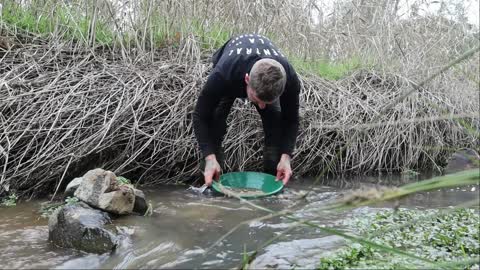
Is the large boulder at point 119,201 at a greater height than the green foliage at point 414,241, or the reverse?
the large boulder at point 119,201

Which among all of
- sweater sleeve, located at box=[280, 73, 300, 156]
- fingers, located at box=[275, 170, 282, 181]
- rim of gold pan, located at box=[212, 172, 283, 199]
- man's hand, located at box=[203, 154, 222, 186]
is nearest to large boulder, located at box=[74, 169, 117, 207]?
man's hand, located at box=[203, 154, 222, 186]

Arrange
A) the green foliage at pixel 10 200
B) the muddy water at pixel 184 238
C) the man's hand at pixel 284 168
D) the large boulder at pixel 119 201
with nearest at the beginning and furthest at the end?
the muddy water at pixel 184 238 → the large boulder at pixel 119 201 → the green foliage at pixel 10 200 → the man's hand at pixel 284 168

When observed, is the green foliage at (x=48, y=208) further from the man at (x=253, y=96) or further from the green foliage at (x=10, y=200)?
the man at (x=253, y=96)

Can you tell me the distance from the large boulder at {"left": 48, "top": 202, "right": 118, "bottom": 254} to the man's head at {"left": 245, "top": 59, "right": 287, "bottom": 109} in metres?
1.21

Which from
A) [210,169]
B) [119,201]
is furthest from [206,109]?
[119,201]

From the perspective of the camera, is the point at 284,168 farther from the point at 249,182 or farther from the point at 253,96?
the point at 253,96

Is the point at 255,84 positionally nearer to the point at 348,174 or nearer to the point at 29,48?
the point at 348,174

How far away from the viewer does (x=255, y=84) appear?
2.79 meters

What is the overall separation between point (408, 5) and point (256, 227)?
177 inches

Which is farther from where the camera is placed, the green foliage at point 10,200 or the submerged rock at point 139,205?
the green foliage at point 10,200

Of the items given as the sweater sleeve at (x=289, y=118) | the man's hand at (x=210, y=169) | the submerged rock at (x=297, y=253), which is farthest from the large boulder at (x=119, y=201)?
the sweater sleeve at (x=289, y=118)

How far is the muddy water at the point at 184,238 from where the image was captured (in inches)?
82.7

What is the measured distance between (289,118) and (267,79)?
75cm

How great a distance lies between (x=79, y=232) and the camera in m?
2.25
